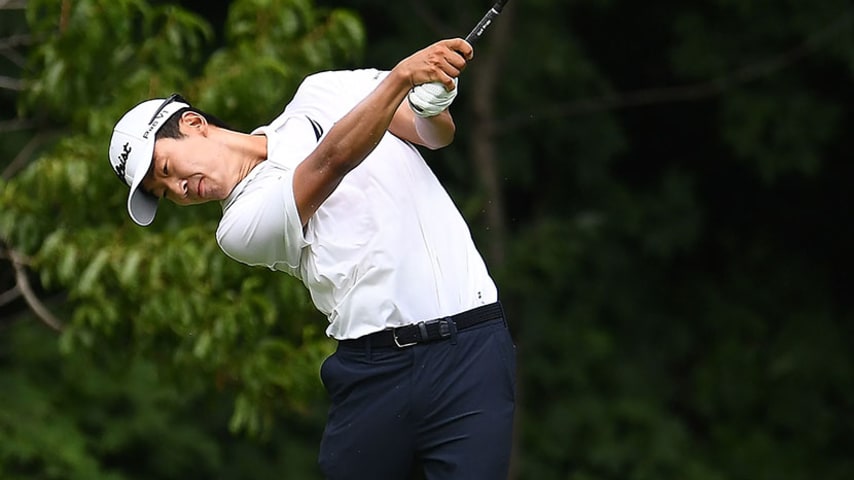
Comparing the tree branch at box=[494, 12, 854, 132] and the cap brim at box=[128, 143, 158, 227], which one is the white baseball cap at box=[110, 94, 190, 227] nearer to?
the cap brim at box=[128, 143, 158, 227]

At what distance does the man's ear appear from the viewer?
3.13 metres

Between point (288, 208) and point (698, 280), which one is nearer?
point (288, 208)

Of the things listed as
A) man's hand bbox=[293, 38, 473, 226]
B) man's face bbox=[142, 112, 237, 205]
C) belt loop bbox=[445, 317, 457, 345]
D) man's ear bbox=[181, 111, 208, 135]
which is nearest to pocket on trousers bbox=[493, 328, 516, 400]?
belt loop bbox=[445, 317, 457, 345]

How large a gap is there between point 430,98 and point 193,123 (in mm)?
582

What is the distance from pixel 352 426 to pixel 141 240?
1741 mm

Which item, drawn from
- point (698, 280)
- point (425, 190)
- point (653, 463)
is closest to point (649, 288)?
point (698, 280)

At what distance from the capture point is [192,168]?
3.08 m

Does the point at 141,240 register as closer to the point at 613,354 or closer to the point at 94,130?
the point at 94,130

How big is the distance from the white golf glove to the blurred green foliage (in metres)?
2.32

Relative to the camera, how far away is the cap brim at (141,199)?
309 centimetres

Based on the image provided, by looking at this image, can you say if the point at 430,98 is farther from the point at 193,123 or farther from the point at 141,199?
the point at 141,199

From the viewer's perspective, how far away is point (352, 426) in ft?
10.1

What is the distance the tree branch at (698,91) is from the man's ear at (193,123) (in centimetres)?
507

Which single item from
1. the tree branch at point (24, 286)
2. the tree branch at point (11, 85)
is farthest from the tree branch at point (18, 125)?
the tree branch at point (24, 286)
